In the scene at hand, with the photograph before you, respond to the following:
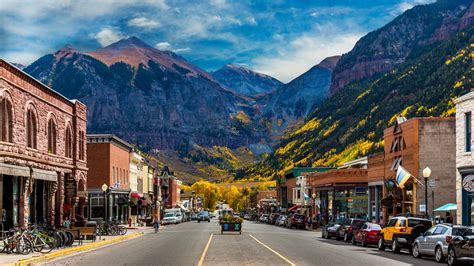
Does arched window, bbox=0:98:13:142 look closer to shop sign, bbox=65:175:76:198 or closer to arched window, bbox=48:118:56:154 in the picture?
arched window, bbox=48:118:56:154

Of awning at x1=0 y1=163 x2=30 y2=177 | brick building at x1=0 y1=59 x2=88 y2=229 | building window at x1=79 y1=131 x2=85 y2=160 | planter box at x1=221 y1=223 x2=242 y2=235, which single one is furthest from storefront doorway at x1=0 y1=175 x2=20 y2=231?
planter box at x1=221 y1=223 x2=242 y2=235

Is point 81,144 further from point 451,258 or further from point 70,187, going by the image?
point 451,258

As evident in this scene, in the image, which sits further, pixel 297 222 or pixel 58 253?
pixel 297 222


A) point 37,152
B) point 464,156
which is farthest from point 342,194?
point 37,152

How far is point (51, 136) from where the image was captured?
52.4 m

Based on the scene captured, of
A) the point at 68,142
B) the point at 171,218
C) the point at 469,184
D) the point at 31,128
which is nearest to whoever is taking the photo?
the point at 469,184

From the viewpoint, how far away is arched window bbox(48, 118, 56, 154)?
5206cm

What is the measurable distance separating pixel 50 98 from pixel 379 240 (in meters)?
25.8

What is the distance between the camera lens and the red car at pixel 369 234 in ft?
142

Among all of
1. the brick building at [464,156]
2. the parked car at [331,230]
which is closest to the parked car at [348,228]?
the parked car at [331,230]

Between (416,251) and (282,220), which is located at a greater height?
(416,251)

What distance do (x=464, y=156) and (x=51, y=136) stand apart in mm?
28924

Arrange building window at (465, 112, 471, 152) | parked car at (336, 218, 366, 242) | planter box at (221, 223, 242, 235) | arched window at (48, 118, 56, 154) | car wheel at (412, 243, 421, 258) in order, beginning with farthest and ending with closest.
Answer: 1. planter box at (221, 223, 242, 235)
2. arched window at (48, 118, 56, 154)
3. parked car at (336, 218, 366, 242)
4. building window at (465, 112, 471, 152)
5. car wheel at (412, 243, 421, 258)

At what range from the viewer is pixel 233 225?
62.7 metres
